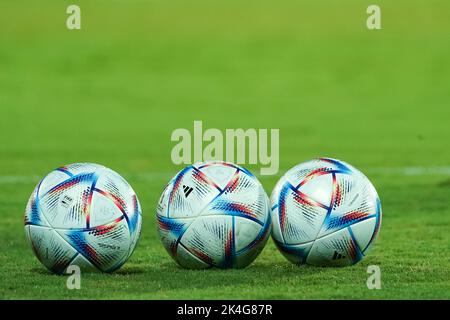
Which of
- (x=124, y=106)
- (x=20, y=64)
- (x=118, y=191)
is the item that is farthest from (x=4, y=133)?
(x=118, y=191)

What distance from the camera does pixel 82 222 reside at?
36.0 ft

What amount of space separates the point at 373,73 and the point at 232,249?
3459 centimetres

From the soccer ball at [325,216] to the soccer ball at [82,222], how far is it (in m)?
1.62

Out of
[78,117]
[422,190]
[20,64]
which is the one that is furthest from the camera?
[20,64]

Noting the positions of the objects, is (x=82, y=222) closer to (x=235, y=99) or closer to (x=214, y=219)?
(x=214, y=219)

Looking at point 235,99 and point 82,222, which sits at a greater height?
point 82,222

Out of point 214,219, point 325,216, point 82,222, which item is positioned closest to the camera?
point 82,222

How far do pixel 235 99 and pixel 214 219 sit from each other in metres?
30.4

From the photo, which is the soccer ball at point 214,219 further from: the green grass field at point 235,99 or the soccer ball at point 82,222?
the soccer ball at point 82,222

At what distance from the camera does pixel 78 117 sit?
37.8m

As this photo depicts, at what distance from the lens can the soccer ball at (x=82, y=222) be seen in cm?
1098

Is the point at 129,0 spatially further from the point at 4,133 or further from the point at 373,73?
the point at 4,133

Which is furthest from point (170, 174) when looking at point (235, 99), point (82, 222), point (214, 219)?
point (235, 99)

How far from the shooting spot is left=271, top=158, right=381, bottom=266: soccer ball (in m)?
11.3
